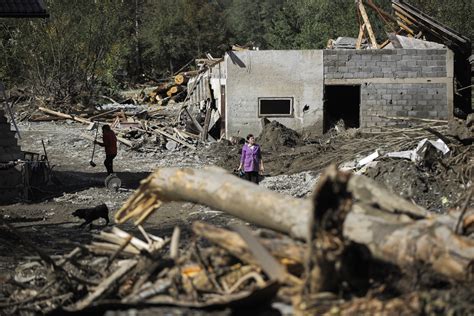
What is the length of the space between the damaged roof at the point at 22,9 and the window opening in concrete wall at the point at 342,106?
9.56m

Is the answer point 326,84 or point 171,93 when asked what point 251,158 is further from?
point 171,93

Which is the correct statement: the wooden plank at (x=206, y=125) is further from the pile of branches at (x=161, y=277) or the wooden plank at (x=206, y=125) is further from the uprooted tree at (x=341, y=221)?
the uprooted tree at (x=341, y=221)

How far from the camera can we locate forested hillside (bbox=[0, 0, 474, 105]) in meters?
30.3

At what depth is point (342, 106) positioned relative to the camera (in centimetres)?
2342

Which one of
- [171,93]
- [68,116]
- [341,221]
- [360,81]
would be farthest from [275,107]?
[341,221]

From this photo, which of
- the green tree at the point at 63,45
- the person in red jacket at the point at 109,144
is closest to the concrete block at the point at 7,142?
the person in red jacket at the point at 109,144

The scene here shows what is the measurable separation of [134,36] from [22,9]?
3608 centimetres

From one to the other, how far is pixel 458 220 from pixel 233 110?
1728 centimetres

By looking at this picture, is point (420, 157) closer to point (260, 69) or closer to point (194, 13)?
point (260, 69)

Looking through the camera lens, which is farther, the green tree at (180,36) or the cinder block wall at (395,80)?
the green tree at (180,36)

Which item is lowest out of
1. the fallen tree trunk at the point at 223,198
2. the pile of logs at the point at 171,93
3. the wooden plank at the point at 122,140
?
the wooden plank at the point at 122,140

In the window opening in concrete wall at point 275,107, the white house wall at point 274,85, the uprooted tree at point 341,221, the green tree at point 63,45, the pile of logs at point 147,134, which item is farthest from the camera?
the green tree at point 63,45

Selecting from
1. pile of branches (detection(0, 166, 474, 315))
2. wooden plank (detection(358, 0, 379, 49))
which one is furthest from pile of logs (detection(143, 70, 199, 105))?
pile of branches (detection(0, 166, 474, 315))

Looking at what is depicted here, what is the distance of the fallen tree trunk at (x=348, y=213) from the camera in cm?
479
